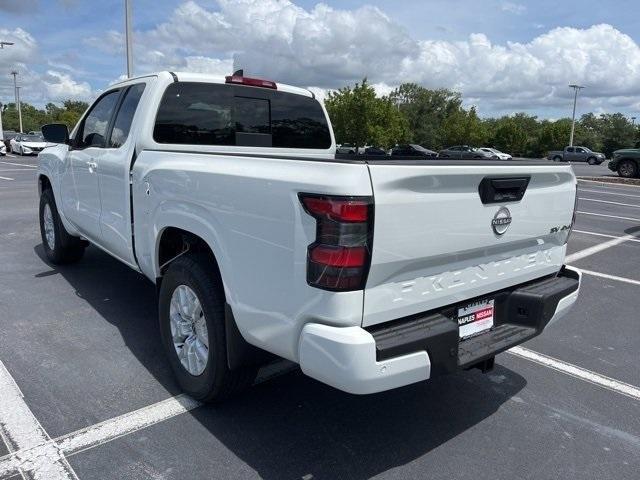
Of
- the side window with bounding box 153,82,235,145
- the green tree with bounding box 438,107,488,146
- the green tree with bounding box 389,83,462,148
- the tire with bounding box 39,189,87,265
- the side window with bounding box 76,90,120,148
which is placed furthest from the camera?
the green tree with bounding box 389,83,462,148

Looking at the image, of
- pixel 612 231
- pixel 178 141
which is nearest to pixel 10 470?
pixel 178 141

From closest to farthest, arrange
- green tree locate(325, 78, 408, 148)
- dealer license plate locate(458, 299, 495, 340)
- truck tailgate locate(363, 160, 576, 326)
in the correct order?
truck tailgate locate(363, 160, 576, 326) → dealer license plate locate(458, 299, 495, 340) → green tree locate(325, 78, 408, 148)

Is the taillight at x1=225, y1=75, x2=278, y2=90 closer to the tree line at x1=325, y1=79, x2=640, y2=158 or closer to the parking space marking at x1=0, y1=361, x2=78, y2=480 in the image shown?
the parking space marking at x1=0, y1=361, x2=78, y2=480

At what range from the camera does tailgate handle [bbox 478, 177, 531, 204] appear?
265 cm

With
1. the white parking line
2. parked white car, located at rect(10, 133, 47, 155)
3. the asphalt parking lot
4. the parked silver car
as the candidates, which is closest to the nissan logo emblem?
the parked silver car

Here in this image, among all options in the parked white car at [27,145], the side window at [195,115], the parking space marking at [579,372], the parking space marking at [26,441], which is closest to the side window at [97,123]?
the side window at [195,115]

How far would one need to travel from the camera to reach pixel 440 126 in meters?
77.6

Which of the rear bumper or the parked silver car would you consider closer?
the rear bumper

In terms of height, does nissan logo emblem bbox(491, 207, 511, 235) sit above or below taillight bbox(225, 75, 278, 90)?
below

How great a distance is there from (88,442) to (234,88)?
278 centimetres

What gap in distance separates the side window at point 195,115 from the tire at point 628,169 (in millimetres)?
25752

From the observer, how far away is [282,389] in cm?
344

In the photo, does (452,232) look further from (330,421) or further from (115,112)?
(115,112)

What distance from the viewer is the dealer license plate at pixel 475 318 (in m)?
2.76
